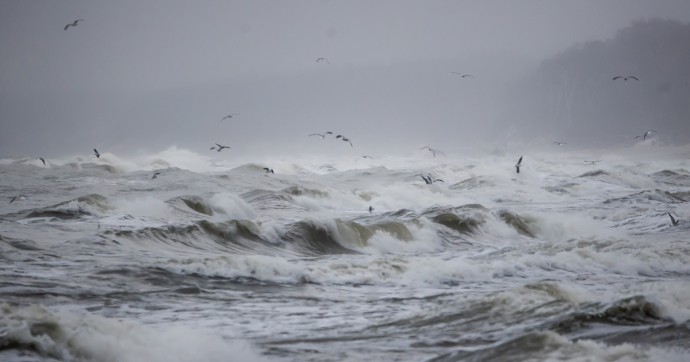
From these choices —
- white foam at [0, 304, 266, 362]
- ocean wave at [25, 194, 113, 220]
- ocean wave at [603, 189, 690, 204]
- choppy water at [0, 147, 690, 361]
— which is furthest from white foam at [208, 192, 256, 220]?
ocean wave at [603, 189, 690, 204]

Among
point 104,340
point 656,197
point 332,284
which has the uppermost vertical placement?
point 656,197

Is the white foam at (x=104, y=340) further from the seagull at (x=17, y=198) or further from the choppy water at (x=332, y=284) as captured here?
the seagull at (x=17, y=198)

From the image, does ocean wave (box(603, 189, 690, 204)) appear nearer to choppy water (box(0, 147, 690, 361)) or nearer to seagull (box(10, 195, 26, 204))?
choppy water (box(0, 147, 690, 361))

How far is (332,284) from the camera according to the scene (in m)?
11.9

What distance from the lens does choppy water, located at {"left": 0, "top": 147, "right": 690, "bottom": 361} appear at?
22.7 feet

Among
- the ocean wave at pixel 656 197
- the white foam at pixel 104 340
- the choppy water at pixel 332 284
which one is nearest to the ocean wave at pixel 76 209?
the choppy water at pixel 332 284

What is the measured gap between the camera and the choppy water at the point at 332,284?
691 centimetres

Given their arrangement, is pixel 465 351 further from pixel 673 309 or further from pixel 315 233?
pixel 315 233

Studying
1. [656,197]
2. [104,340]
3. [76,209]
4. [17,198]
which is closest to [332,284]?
[104,340]

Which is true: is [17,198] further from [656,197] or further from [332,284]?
[656,197]

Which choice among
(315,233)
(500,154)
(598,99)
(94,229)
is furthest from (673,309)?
(598,99)

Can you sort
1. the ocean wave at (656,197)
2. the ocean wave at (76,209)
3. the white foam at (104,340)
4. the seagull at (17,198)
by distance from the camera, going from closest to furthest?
the white foam at (104,340) → the ocean wave at (76,209) → the seagull at (17,198) → the ocean wave at (656,197)

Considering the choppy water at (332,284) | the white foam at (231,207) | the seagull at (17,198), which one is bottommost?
the choppy water at (332,284)

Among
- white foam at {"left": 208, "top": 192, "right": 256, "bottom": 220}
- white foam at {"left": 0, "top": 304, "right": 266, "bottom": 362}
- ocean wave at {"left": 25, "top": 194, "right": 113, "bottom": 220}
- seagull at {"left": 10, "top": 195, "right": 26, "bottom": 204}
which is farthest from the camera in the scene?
seagull at {"left": 10, "top": 195, "right": 26, "bottom": 204}
